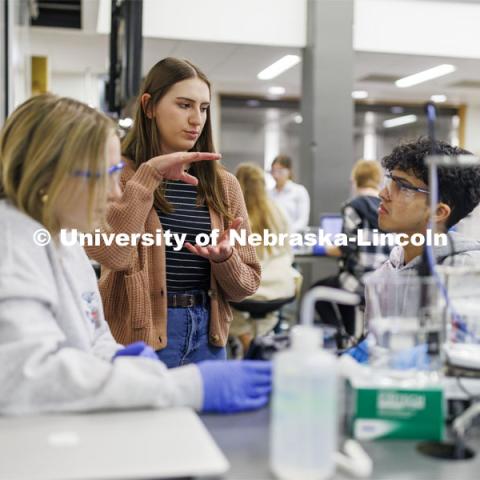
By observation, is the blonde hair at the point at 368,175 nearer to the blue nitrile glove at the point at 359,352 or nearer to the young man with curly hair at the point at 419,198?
the young man with curly hair at the point at 419,198

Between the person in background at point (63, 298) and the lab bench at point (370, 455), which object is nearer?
the lab bench at point (370, 455)

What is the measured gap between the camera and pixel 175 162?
1489 mm

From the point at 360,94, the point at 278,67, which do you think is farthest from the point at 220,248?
the point at 360,94

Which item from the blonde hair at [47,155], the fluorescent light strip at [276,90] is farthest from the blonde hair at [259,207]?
the fluorescent light strip at [276,90]

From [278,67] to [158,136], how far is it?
5966 millimetres

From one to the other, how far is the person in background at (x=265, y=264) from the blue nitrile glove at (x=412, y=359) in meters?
2.50

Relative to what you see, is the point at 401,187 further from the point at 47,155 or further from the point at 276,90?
the point at 276,90

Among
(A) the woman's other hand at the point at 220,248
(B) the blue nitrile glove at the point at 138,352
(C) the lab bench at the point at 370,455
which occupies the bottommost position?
(C) the lab bench at the point at 370,455

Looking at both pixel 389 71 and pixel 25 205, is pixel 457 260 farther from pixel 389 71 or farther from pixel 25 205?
pixel 389 71

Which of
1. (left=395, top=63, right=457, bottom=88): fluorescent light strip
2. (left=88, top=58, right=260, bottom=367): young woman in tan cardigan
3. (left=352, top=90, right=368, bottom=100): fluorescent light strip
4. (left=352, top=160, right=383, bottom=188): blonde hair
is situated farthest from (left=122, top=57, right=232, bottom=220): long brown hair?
(left=352, top=90, right=368, bottom=100): fluorescent light strip

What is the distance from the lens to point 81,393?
35.3 inches

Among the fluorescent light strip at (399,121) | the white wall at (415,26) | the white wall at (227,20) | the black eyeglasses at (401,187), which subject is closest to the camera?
the black eyeglasses at (401,187)

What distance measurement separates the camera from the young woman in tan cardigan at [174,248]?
154 centimetres

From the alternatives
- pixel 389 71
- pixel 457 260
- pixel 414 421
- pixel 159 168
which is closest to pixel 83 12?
pixel 389 71
